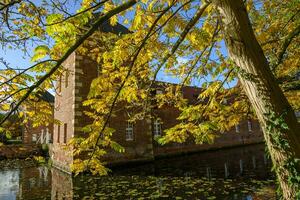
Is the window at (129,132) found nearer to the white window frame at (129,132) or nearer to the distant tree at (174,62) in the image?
the white window frame at (129,132)

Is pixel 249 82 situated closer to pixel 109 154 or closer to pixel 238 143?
pixel 109 154

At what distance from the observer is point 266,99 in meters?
2.51

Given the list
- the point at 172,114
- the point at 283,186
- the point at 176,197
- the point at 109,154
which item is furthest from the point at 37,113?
the point at 172,114

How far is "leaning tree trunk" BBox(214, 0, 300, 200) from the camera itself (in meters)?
2.43

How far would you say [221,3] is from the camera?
8.94 ft

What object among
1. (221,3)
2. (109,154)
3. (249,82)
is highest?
(221,3)

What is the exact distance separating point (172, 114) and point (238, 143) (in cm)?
1146

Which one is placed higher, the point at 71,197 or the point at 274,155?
the point at 274,155

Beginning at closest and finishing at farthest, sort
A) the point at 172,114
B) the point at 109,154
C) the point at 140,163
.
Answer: the point at 109,154
the point at 140,163
the point at 172,114

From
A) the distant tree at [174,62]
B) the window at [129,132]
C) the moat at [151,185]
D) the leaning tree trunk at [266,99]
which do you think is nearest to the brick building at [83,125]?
the window at [129,132]

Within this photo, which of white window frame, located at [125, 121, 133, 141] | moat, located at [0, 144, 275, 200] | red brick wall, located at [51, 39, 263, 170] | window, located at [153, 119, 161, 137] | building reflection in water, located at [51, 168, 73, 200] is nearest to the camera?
moat, located at [0, 144, 275, 200]

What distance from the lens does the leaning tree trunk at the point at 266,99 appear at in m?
2.43

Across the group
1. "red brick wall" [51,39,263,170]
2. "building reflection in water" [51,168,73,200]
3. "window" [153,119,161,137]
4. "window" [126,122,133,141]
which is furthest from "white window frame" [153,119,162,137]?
"building reflection in water" [51,168,73,200]

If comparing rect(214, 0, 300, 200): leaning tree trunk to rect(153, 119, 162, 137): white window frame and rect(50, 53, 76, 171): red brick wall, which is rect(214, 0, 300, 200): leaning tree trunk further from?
rect(153, 119, 162, 137): white window frame
